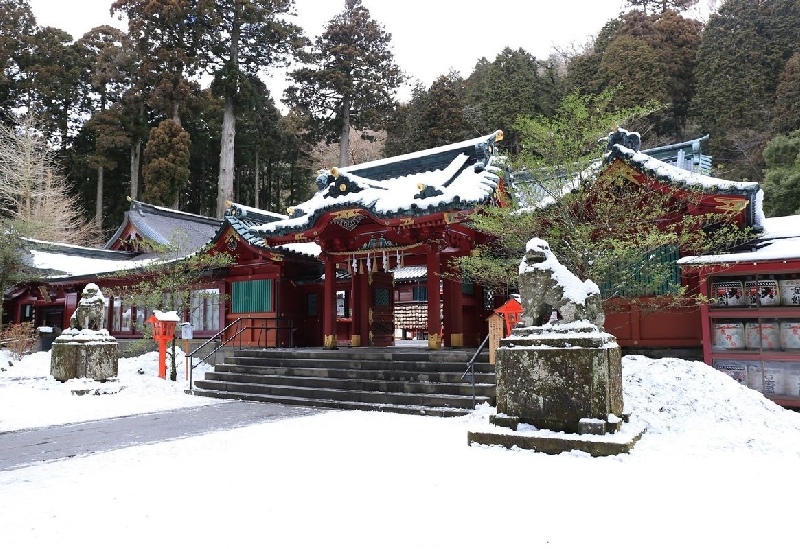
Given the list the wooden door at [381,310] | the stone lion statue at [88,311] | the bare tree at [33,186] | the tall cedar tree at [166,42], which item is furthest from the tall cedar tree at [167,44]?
the wooden door at [381,310]

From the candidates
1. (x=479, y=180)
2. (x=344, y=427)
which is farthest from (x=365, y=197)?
(x=344, y=427)

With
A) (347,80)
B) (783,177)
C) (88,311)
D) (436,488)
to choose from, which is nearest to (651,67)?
(783,177)

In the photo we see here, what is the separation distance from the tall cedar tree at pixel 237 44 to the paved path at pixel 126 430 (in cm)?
2156

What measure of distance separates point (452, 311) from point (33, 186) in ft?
97.9

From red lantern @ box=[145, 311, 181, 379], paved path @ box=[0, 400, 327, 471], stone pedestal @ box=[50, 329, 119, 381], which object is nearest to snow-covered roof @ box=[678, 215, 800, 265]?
paved path @ box=[0, 400, 327, 471]

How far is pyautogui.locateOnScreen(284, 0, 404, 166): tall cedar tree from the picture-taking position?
32.2 meters

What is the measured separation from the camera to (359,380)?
33.5 ft

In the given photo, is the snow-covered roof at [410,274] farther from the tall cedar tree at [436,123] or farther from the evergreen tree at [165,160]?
the evergreen tree at [165,160]

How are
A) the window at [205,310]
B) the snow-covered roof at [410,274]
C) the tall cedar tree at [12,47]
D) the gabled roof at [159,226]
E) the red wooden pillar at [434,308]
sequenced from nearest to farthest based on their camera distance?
the red wooden pillar at [434,308] < the window at [205,310] < the snow-covered roof at [410,274] < the gabled roof at [159,226] < the tall cedar tree at [12,47]

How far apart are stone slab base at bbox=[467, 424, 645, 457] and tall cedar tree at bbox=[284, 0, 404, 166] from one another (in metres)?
27.9

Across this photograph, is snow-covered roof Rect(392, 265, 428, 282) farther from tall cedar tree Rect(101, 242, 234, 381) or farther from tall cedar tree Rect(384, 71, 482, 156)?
tall cedar tree Rect(384, 71, 482, 156)

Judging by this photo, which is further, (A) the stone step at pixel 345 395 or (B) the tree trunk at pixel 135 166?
(B) the tree trunk at pixel 135 166

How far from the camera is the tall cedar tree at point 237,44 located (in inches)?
1120

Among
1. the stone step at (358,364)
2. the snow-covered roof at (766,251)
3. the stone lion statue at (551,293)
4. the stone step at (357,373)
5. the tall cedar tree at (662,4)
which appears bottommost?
the stone step at (357,373)
